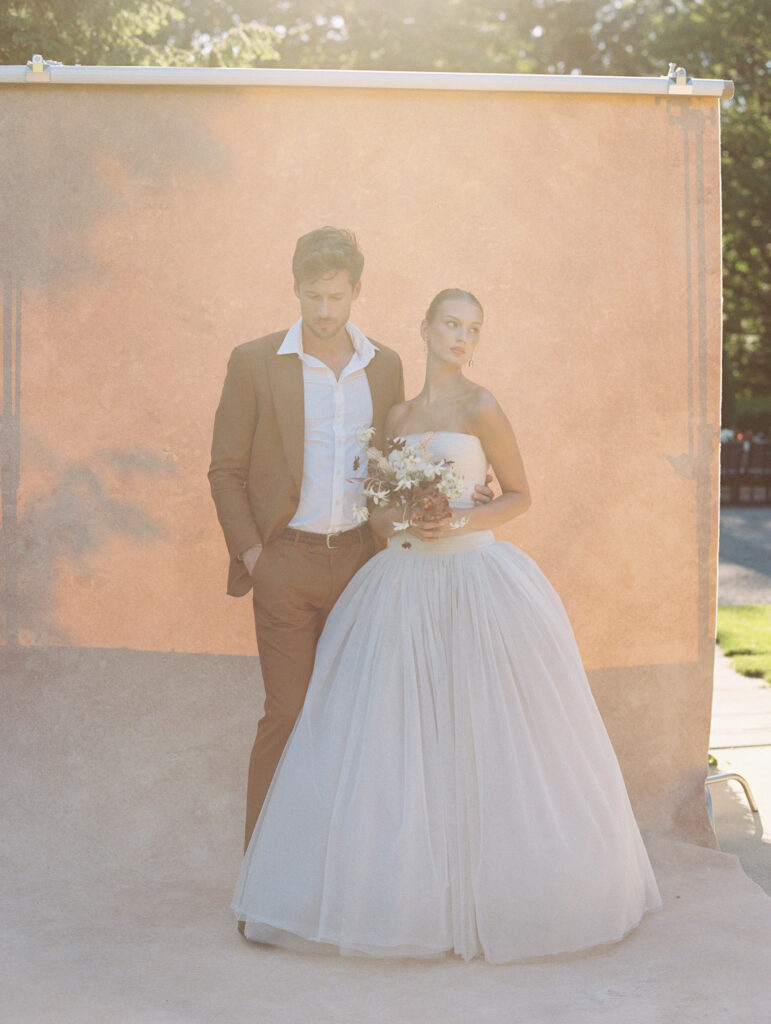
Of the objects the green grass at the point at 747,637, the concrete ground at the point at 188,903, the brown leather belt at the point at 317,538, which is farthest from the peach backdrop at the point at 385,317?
the green grass at the point at 747,637

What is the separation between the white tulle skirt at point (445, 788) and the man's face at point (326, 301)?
74 cm

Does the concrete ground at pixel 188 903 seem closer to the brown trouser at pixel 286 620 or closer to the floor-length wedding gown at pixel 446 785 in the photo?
the floor-length wedding gown at pixel 446 785

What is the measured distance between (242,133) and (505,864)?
2720 millimetres

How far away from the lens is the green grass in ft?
27.3

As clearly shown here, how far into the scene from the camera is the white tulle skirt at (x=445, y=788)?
3545 mm

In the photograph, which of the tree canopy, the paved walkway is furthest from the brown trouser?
the paved walkway

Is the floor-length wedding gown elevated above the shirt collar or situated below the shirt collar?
below

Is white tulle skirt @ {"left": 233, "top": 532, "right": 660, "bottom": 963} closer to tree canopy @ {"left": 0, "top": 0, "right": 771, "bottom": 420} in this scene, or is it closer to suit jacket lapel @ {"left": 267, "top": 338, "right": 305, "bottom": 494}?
suit jacket lapel @ {"left": 267, "top": 338, "right": 305, "bottom": 494}

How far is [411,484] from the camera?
11.9 feet

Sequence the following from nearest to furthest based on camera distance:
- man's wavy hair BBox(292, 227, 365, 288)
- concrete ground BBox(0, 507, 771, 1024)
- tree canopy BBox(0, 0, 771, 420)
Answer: concrete ground BBox(0, 507, 771, 1024) < man's wavy hair BBox(292, 227, 365, 288) < tree canopy BBox(0, 0, 771, 420)

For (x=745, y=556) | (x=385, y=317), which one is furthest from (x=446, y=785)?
(x=745, y=556)

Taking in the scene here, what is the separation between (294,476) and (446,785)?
3.39ft

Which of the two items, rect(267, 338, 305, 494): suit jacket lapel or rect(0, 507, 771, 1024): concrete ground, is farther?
rect(267, 338, 305, 494): suit jacket lapel

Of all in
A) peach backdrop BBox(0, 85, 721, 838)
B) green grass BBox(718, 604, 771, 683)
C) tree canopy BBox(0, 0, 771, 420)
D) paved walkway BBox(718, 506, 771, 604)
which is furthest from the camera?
paved walkway BBox(718, 506, 771, 604)
